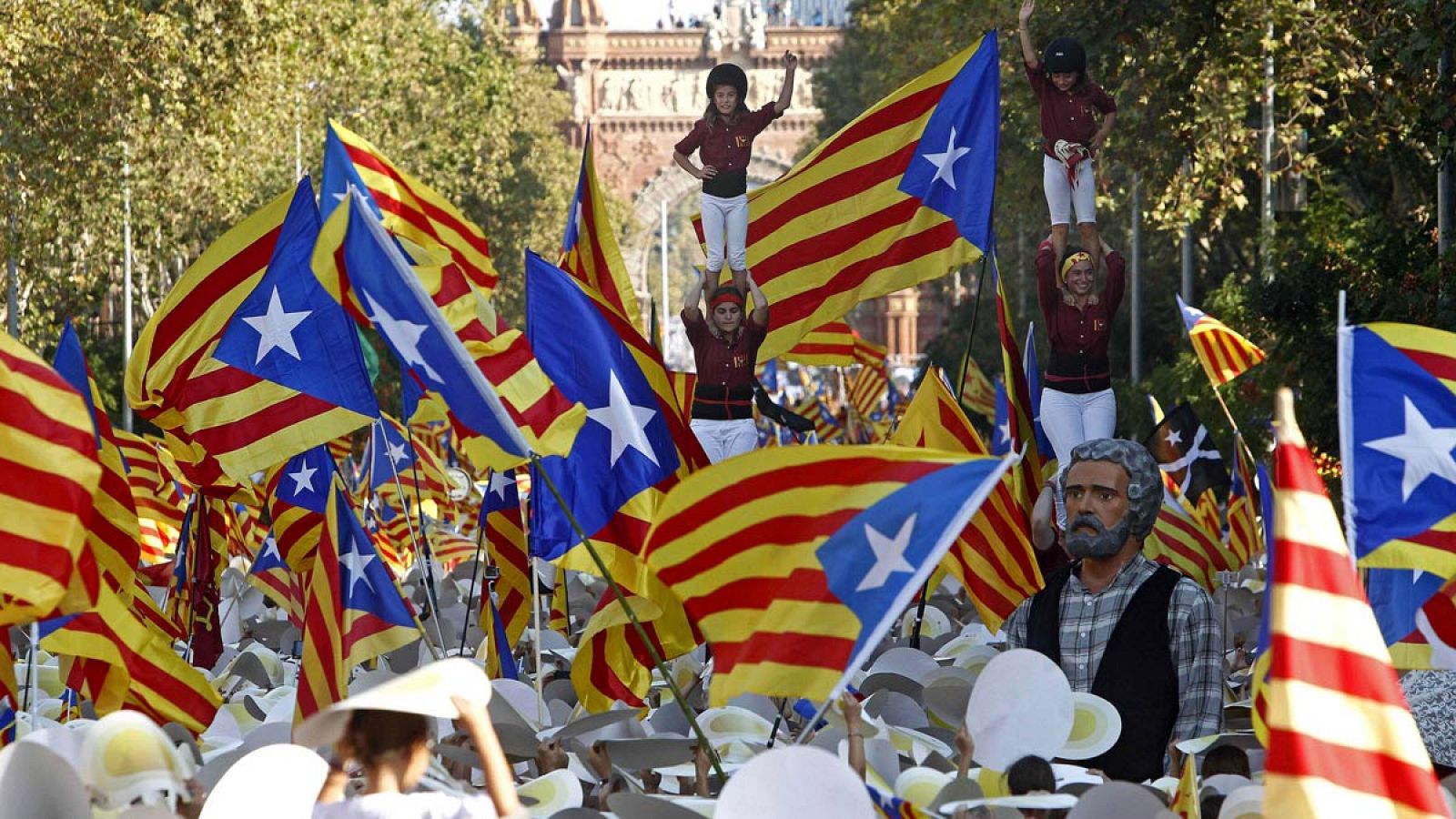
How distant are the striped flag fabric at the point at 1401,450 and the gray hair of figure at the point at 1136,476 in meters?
0.50

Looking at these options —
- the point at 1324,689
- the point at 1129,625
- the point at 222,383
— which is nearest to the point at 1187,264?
the point at 222,383

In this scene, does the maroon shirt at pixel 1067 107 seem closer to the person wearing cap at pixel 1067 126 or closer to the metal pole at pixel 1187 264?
the person wearing cap at pixel 1067 126

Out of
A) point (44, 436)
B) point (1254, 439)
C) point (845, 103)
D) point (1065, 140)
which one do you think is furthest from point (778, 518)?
point (845, 103)

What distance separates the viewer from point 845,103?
2269 inches

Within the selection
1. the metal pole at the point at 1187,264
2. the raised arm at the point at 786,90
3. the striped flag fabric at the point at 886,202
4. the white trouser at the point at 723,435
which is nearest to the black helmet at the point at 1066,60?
the striped flag fabric at the point at 886,202

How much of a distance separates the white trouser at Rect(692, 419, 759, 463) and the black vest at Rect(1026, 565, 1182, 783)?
571 cm

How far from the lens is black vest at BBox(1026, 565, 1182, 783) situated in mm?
6070

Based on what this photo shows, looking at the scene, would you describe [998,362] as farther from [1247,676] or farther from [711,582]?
[711,582]

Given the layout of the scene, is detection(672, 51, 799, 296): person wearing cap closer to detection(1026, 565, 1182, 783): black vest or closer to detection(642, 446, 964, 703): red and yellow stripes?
detection(1026, 565, 1182, 783): black vest

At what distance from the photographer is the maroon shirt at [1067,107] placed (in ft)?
35.9

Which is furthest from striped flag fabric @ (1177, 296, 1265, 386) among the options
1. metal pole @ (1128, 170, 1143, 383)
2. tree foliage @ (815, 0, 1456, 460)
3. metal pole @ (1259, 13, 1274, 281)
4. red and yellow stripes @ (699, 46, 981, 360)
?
metal pole @ (1128, 170, 1143, 383)

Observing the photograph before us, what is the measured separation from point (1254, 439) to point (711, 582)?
1501cm

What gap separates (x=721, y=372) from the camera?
38.7ft

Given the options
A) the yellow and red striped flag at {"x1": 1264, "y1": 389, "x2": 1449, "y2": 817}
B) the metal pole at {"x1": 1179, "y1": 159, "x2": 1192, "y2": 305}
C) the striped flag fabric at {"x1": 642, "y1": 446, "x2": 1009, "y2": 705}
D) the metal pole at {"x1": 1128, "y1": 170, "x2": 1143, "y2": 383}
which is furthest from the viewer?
the metal pole at {"x1": 1128, "y1": 170, "x2": 1143, "y2": 383}
